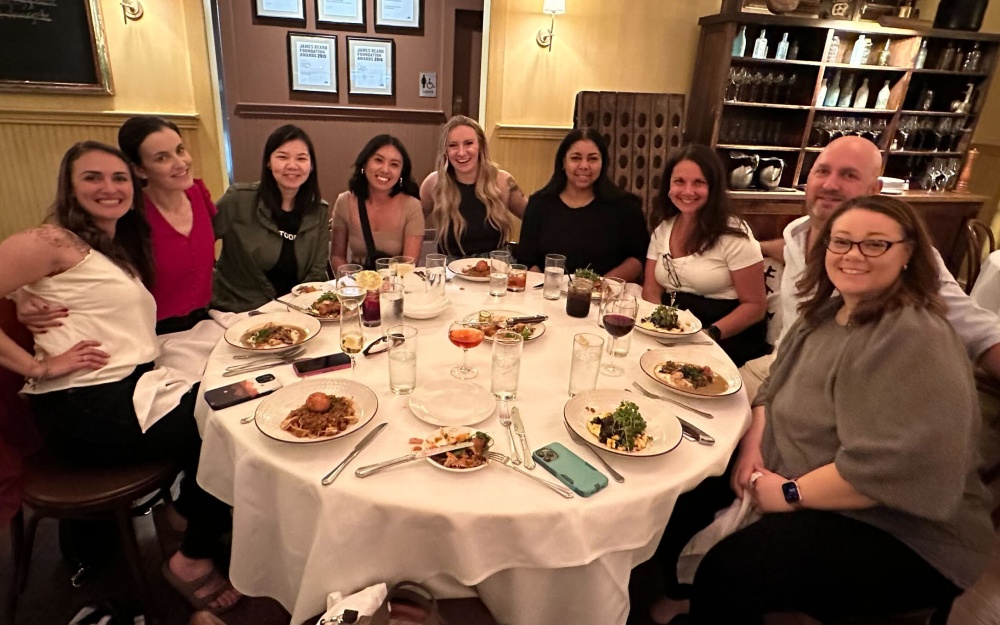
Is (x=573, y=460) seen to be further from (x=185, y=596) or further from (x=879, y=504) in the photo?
(x=185, y=596)

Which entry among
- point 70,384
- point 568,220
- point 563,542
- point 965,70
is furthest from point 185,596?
point 965,70

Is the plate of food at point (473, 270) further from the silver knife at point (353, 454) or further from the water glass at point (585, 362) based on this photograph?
the silver knife at point (353, 454)

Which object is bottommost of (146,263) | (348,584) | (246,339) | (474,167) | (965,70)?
(348,584)

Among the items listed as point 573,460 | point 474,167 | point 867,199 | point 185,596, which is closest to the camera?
point 573,460

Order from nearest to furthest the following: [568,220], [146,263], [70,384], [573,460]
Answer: [573,460] < [70,384] < [146,263] < [568,220]

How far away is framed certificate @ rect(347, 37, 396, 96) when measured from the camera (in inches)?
174

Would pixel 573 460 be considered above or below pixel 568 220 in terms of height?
below

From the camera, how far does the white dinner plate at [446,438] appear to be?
1.07 m

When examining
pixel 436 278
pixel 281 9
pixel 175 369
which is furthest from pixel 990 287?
pixel 281 9

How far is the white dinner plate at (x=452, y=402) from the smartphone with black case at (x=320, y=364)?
0.77ft

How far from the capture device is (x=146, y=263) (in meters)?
1.76

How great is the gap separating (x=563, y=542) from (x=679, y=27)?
14.9ft

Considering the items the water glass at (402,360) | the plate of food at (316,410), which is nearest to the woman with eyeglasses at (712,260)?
the water glass at (402,360)

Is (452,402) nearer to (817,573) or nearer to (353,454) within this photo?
(353,454)
